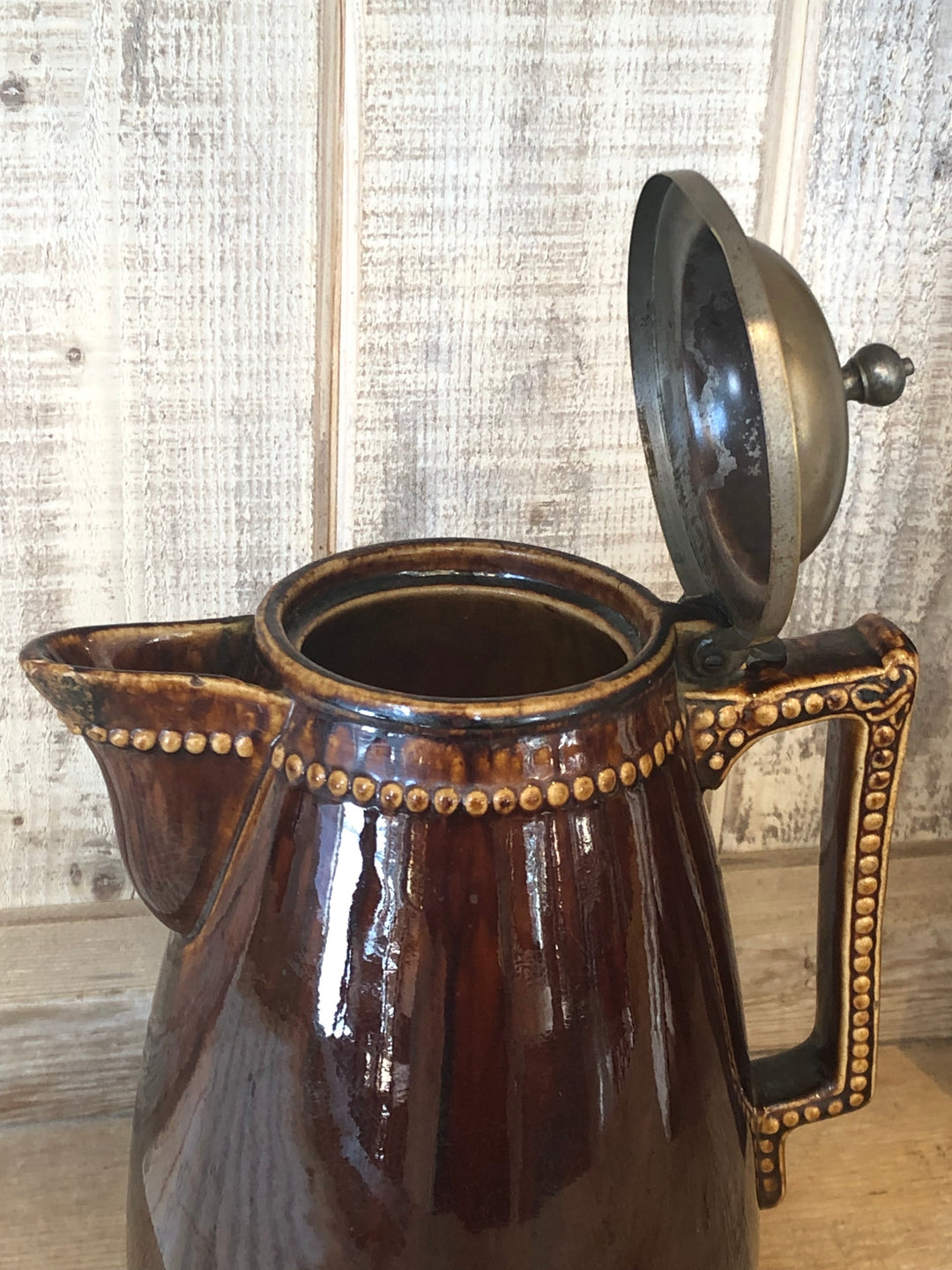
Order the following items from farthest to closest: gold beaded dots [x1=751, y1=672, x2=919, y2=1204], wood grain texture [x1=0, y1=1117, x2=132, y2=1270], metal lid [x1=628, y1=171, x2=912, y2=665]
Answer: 1. wood grain texture [x1=0, y1=1117, x2=132, y2=1270]
2. gold beaded dots [x1=751, y1=672, x2=919, y2=1204]
3. metal lid [x1=628, y1=171, x2=912, y2=665]

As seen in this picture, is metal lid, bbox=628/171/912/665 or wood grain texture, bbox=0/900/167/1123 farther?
wood grain texture, bbox=0/900/167/1123

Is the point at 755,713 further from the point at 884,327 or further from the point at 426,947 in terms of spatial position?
the point at 884,327

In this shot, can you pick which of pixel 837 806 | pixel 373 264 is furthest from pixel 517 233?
pixel 837 806

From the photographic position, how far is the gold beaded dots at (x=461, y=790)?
1.31 feet

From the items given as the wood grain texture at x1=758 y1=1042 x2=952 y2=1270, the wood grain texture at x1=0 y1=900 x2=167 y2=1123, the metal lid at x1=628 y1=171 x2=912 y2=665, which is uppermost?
the metal lid at x1=628 y1=171 x2=912 y2=665

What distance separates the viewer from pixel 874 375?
43 centimetres

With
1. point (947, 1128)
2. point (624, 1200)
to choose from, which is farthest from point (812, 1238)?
point (624, 1200)

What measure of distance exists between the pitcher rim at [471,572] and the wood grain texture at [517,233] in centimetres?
12

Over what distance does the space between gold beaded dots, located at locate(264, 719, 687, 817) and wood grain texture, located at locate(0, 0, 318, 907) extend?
0.76 feet

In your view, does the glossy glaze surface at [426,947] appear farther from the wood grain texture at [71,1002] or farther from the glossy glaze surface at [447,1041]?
the wood grain texture at [71,1002]

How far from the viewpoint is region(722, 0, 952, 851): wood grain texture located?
59 centimetres

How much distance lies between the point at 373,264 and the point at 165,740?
271mm

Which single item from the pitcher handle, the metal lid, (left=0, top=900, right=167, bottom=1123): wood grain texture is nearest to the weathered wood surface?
(left=0, top=900, right=167, bottom=1123): wood grain texture

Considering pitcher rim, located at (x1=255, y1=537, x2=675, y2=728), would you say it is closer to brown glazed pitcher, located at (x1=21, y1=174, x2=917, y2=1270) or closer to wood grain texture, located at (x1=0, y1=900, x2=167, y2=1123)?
brown glazed pitcher, located at (x1=21, y1=174, x2=917, y2=1270)
